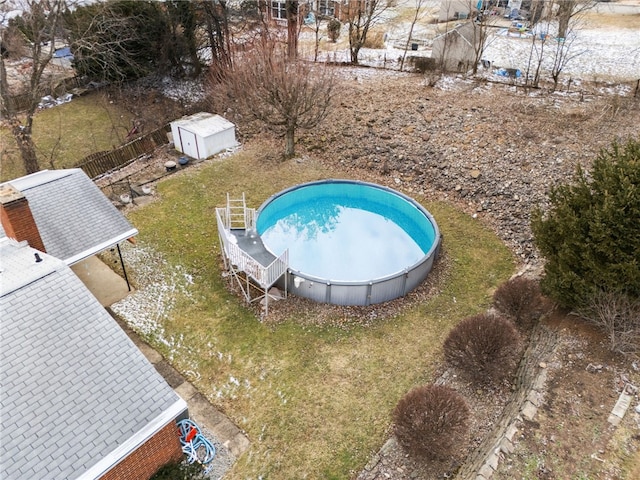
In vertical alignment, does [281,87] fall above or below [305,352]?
above

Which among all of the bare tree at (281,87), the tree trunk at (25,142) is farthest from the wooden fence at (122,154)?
the bare tree at (281,87)

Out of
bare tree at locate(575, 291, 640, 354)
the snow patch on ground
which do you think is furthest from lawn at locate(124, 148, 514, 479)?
bare tree at locate(575, 291, 640, 354)

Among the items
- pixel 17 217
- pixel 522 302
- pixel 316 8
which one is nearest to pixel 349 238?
pixel 522 302

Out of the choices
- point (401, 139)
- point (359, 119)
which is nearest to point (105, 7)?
point (359, 119)

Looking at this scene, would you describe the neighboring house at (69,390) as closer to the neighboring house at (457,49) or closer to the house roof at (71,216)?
the house roof at (71,216)

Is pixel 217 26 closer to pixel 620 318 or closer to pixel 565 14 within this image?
pixel 565 14

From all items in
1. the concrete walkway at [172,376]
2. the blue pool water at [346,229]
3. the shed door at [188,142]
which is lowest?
the concrete walkway at [172,376]

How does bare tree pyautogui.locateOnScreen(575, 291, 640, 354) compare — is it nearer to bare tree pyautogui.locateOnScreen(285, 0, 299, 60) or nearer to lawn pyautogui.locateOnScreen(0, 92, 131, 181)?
bare tree pyautogui.locateOnScreen(285, 0, 299, 60)
